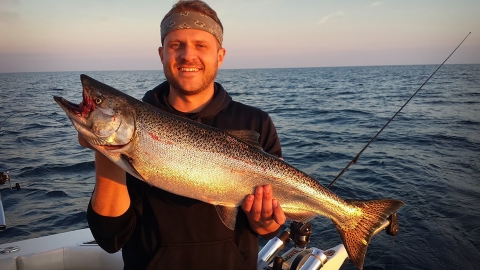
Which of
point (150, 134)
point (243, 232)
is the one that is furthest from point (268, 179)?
point (150, 134)

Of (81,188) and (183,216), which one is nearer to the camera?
(183,216)

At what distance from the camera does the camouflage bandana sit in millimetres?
3412

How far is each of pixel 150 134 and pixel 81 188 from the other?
9.14m

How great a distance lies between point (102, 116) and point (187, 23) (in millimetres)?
1186

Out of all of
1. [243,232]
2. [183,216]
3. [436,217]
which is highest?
[183,216]

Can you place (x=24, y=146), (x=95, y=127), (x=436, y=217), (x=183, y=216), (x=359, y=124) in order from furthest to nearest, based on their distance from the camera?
(x=359, y=124) → (x=24, y=146) → (x=436, y=217) → (x=183, y=216) → (x=95, y=127)

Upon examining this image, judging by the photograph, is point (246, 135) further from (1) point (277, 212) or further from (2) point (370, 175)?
(2) point (370, 175)

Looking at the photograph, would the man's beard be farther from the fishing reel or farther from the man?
the fishing reel

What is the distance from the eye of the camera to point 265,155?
11.2 ft

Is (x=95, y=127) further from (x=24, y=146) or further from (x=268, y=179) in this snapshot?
(x=24, y=146)

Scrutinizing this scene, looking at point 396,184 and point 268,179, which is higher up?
point 268,179

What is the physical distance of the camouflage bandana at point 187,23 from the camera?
11.2 feet

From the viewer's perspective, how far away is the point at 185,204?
3.30 metres

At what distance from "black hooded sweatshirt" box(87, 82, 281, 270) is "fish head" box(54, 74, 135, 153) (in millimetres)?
509
